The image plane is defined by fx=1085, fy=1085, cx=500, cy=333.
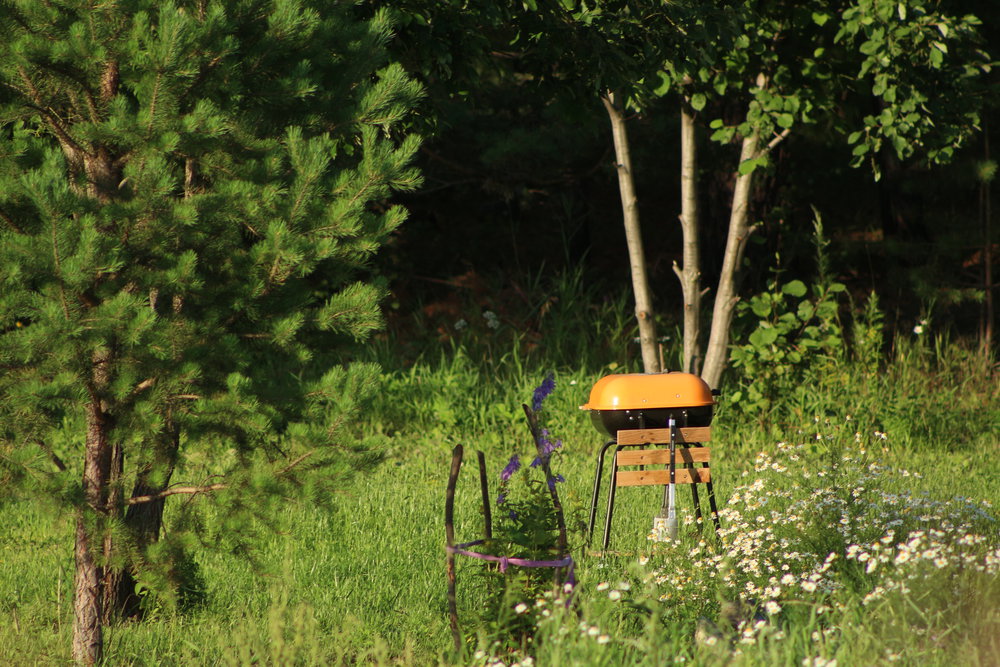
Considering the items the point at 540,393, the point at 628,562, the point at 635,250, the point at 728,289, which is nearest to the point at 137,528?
the point at 540,393

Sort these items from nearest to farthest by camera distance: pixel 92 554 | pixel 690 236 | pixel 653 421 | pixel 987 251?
pixel 92 554, pixel 653 421, pixel 690 236, pixel 987 251

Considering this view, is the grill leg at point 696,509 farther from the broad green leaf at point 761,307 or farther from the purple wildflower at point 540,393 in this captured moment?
the broad green leaf at point 761,307

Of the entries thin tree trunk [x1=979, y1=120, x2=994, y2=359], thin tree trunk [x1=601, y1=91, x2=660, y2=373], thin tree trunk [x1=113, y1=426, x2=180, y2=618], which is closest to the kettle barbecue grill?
thin tree trunk [x1=113, y1=426, x2=180, y2=618]

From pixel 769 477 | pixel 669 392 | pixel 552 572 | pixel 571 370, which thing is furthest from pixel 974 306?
pixel 552 572

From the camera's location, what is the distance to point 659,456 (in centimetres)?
504

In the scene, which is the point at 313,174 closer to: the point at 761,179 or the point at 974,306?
the point at 761,179

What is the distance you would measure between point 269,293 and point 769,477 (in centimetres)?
362

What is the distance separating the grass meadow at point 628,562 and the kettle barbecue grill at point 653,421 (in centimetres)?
25

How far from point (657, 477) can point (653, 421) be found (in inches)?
10.6

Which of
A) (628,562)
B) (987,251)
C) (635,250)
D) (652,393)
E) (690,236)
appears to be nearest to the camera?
(628,562)

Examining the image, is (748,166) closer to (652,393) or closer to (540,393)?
(652,393)

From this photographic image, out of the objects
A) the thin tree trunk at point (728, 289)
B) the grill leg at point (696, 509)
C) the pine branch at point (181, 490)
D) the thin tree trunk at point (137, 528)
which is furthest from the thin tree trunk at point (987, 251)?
the pine branch at point (181, 490)

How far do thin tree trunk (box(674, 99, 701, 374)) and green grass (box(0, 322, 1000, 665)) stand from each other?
0.56 m

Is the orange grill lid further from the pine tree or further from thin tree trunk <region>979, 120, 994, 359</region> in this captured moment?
thin tree trunk <region>979, 120, 994, 359</region>
